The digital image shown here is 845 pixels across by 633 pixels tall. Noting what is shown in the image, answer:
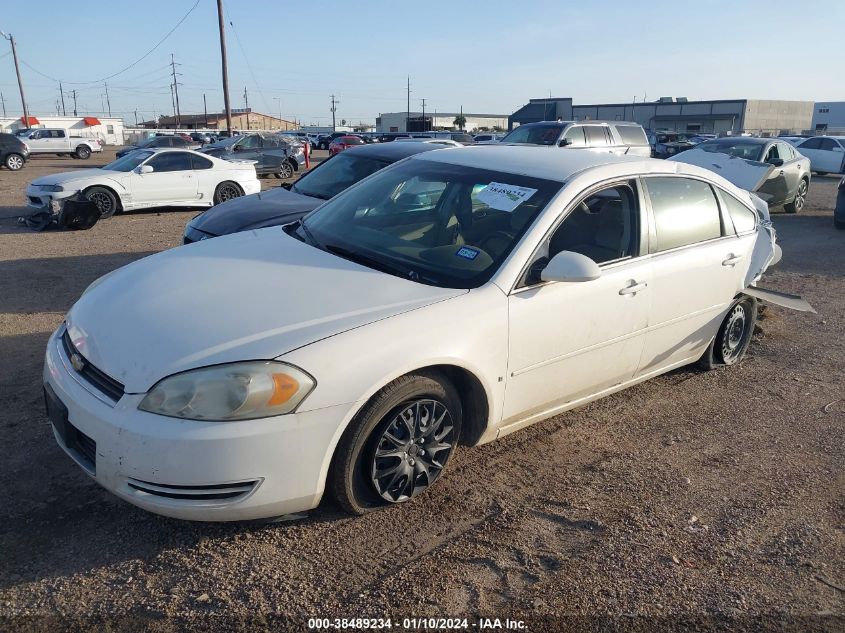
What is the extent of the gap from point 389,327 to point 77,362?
1.42 metres

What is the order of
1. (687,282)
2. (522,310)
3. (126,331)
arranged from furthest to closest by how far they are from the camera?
(687,282) < (522,310) < (126,331)

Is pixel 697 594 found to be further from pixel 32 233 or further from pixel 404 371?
pixel 32 233

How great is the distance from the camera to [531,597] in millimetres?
2736

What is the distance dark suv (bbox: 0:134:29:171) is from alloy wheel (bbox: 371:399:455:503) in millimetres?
30171

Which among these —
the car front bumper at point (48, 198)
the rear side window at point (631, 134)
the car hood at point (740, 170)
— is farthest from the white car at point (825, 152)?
the car front bumper at point (48, 198)

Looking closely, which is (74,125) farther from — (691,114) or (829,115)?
(829,115)

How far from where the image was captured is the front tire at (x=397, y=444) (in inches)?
115

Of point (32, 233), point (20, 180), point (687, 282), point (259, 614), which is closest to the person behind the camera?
point (259, 614)

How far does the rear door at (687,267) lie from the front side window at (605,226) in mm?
154

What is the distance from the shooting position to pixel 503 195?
383 centimetres

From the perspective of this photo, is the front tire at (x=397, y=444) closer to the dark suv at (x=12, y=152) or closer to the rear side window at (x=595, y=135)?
the rear side window at (x=595, y=135)

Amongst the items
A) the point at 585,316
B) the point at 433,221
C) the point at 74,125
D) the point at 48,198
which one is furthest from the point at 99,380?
the point at 74,125

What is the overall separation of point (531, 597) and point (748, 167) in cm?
1034

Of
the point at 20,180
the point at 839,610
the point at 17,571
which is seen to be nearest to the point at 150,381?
the point at 17,571
